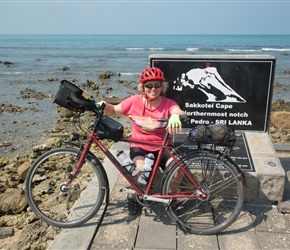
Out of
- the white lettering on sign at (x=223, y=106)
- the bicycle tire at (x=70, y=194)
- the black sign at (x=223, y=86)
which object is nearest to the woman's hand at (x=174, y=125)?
the bicycle tire at (x=70, y=194)

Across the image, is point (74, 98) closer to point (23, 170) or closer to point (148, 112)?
point (148, 112)

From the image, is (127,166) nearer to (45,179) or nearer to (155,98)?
(155,98)

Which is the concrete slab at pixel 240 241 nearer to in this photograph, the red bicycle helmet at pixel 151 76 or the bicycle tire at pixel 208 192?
the bicycle tire at pixel 208 192

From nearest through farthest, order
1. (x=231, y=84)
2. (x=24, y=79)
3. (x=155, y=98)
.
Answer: (x=155, y=98) < (x=231, y=84) < (x=24, y=79)

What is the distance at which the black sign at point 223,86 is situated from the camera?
4652mm

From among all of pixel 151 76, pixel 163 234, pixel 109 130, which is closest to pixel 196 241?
pixel 163 234

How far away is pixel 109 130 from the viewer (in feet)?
11.4

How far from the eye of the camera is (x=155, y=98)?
12.4 ft

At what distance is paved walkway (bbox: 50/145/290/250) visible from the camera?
334 cm

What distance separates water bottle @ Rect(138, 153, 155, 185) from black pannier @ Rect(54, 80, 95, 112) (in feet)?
2.65

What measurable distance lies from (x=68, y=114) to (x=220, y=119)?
6.62m

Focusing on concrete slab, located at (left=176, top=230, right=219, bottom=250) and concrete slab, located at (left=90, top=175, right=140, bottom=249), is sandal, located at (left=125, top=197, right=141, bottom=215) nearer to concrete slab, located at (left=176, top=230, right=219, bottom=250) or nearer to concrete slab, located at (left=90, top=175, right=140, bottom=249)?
concrete slab, located at (left=90, top=175, right=140, bottom=249)

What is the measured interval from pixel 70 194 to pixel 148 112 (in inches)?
63.5

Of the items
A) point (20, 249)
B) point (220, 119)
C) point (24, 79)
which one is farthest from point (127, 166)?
point (24, 79)
